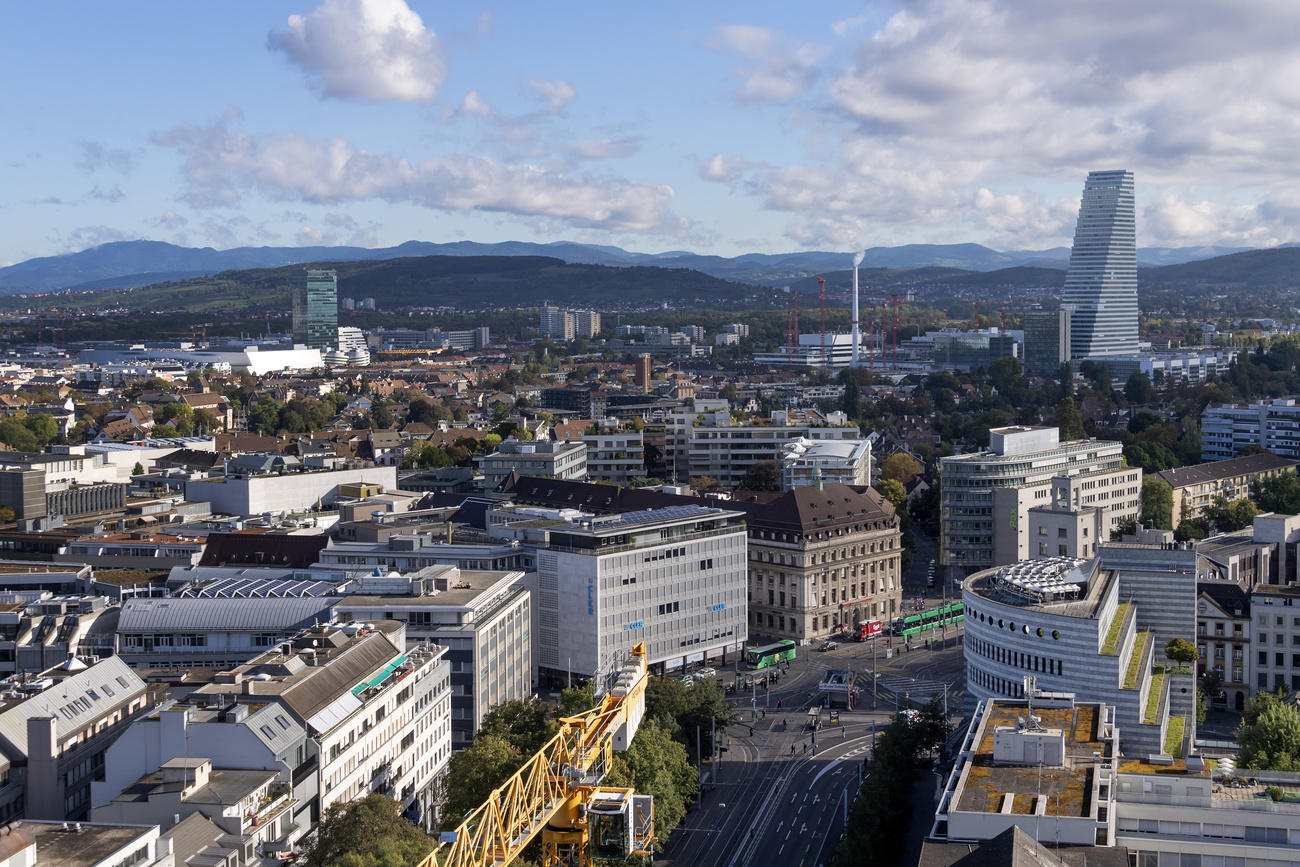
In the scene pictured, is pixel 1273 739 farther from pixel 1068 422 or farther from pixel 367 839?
pixel 1068 422

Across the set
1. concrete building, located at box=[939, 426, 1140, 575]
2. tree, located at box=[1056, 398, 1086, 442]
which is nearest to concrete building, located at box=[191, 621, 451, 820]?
concrete building, located at box=[939, 426, 1140, 575]

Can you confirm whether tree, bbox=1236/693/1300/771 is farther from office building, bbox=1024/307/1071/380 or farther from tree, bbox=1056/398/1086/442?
office building, bbox=1024/307/1071/380

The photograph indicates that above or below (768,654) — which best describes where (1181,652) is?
above

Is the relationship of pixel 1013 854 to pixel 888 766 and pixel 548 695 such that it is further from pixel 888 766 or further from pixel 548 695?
pixel 548 695

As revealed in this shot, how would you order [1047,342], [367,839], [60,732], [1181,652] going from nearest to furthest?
[367,839], [60,732], [1181,652], [1047,342]

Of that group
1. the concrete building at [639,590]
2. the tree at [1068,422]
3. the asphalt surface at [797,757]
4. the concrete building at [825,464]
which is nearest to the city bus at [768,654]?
the asphalt surface at [797,757]

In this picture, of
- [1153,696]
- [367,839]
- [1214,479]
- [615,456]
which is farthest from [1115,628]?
[615,456]

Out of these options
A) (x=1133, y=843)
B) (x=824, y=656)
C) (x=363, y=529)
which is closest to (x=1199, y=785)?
(x=1133, y=843)

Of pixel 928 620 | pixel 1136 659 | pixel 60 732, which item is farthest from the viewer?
pixel 928 620
